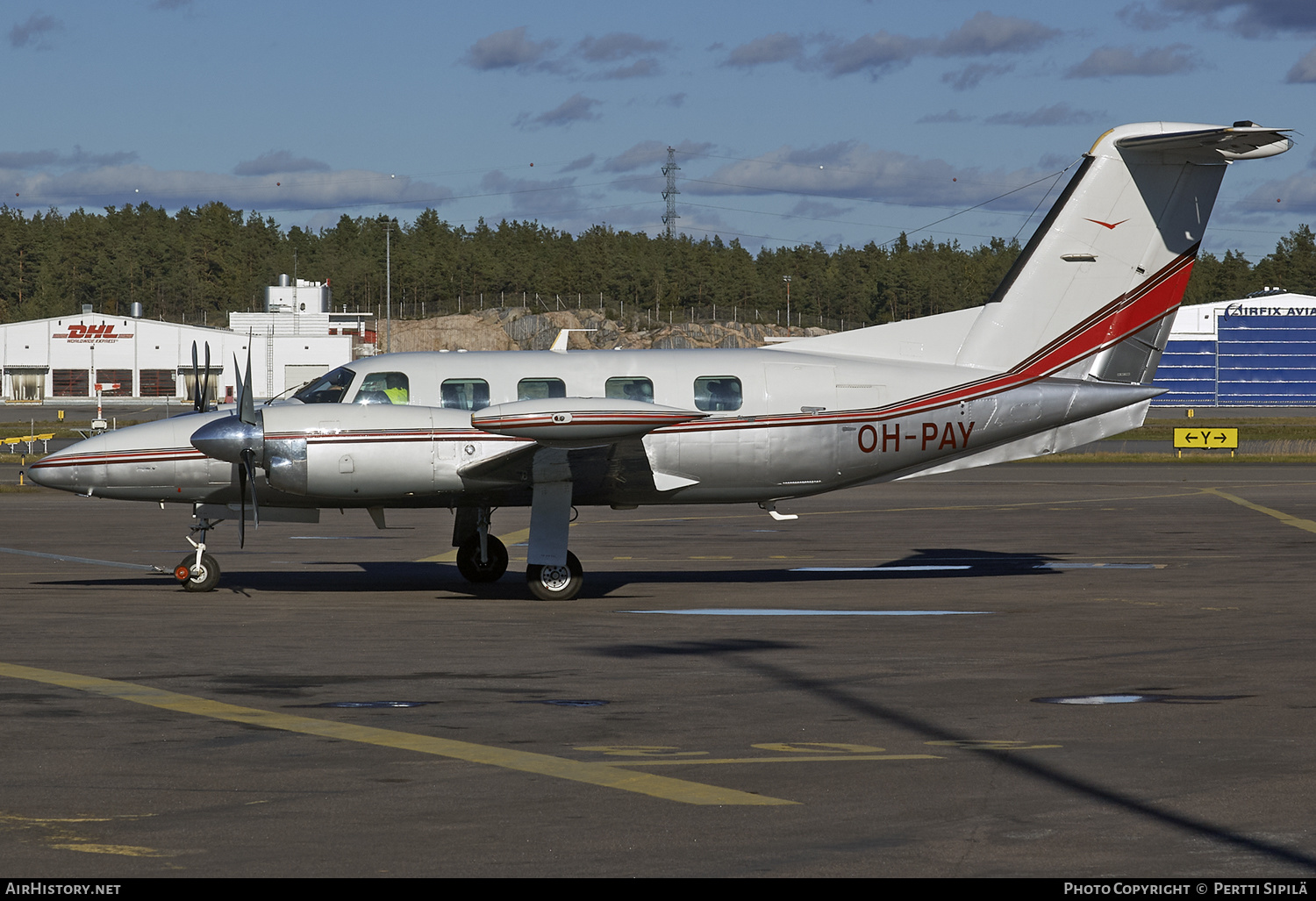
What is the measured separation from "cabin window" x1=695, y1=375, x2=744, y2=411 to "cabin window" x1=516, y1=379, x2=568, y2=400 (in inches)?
75.3

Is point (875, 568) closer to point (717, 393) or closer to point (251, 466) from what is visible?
point (717, 393)

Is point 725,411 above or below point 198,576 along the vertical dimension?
above

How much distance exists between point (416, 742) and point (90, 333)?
103692mm

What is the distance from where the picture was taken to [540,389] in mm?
18641

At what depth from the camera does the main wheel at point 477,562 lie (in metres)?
20.0

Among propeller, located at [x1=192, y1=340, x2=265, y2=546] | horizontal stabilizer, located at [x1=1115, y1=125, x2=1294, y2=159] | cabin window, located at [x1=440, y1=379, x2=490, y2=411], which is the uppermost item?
horizontal stabilizer, located at [x1=1115, y1=125, x2=1294, y2=159]

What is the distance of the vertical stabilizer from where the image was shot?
65.5 ft

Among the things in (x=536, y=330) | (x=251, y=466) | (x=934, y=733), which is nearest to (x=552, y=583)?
(x=251, y=466)

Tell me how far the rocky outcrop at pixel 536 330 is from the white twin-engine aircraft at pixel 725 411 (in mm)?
115671

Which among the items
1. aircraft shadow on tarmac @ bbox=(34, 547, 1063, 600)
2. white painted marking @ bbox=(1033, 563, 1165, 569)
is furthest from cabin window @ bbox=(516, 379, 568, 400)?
Answer: white painted marking @ bbox=(1033, 563, 1165, 569)

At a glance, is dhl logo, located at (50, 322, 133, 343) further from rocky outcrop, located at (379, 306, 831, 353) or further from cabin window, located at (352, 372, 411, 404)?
cabin window, located at (352, 372, 411, 404)

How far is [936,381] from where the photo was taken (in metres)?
19.5

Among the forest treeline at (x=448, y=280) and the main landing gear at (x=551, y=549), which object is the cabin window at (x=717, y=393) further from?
the forest treeline at (x=448, y=280)

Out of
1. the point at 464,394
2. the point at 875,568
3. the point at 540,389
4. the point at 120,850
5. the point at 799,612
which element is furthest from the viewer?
the point at 875,568
